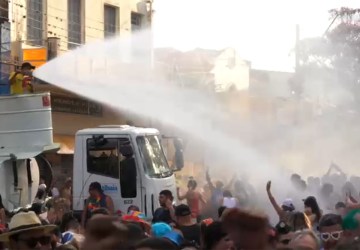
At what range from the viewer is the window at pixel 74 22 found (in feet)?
85.3

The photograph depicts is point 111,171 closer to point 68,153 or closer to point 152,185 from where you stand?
point 152,185

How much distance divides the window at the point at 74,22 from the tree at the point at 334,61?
23.0ft

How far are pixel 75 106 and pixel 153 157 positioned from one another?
11280 mm

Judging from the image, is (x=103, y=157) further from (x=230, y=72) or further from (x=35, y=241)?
(x=230, y=72)

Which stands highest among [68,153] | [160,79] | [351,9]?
[351,9]

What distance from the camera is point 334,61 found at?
29.0 m

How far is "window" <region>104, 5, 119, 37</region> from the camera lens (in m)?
28.2

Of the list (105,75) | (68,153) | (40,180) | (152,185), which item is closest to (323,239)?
(152,185)

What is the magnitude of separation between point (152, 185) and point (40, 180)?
1.91 m

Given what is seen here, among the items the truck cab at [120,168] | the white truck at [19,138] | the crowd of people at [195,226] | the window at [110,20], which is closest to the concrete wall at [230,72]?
the window at [110,20]

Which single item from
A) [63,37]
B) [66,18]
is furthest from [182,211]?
[66,18]

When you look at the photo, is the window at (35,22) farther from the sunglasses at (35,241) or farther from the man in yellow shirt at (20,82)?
the sunglasses at (35,241)

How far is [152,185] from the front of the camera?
14094mm

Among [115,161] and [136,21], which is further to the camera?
[136,21]
